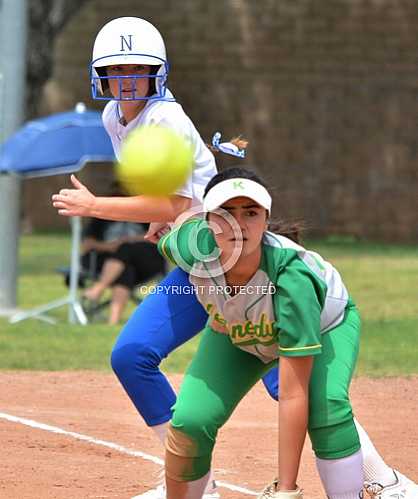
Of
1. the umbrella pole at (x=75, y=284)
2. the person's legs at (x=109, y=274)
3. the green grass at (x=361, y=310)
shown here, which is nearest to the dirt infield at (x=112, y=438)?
the green grass at (x=361, y=310)

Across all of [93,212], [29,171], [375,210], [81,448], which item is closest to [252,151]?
[375,210]

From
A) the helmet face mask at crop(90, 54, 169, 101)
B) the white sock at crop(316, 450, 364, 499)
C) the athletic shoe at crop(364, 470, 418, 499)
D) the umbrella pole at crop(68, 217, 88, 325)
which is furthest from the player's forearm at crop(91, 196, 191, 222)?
the umbrella pole at crop(68, 217, 88, 325)

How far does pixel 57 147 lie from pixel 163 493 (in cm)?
813

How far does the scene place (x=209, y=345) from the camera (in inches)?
190

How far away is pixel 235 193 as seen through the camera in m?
4.46

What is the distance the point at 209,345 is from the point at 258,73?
2064 cm

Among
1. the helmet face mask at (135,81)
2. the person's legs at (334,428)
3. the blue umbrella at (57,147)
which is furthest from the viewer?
the blue umbrella at (57,147)

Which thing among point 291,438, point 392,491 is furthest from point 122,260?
point 291,438

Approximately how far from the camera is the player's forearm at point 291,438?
442 cm

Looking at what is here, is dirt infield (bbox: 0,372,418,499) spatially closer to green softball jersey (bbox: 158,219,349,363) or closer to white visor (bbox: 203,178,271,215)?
green softball jersey (bbox: 158,219,349,363)

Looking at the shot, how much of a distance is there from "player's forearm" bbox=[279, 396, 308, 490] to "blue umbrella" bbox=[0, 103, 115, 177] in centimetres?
864

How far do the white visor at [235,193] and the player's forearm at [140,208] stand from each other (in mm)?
651

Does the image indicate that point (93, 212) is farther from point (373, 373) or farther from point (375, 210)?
point (375, 210)

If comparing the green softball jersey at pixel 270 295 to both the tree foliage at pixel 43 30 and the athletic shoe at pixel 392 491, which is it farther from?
the tree foliage at pixel 43 30
